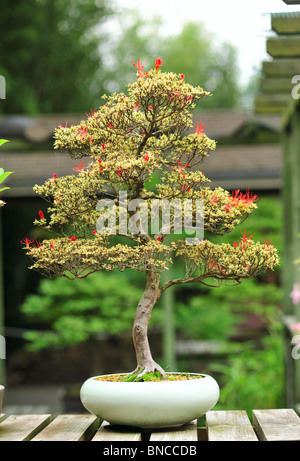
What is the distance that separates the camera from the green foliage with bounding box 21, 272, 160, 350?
19.1 ft

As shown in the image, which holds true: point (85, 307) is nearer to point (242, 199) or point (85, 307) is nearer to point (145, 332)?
point (145, 332)

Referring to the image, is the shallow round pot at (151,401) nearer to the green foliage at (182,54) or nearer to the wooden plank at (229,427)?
the wooden plank at (229,427)

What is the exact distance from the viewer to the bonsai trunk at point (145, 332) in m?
1.70

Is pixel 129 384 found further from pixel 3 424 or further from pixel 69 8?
pixel 69 8

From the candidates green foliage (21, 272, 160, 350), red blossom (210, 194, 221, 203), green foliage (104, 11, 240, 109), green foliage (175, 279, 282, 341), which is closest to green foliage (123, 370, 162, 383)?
red blossom (210, 194, 221, 203)

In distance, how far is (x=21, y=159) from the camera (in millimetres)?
5402

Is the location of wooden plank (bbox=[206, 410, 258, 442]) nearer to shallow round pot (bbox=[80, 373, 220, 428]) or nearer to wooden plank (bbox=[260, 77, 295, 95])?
shallow round pot (bbox=[80, 373, 220, 428])

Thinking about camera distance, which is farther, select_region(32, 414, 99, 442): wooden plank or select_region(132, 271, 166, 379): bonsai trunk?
select_region(132, 271, 166, 379): bonsai trunk

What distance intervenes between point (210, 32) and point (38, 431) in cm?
1167

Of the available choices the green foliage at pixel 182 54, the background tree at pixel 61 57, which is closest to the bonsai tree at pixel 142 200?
the background tree at pixel 61 57

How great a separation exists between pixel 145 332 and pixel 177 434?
304mm

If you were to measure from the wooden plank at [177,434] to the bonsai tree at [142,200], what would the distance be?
15 centimetres

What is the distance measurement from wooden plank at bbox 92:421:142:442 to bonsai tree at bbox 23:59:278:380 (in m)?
0.15

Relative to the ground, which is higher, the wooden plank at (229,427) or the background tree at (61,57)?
the background tree at (61,57)
